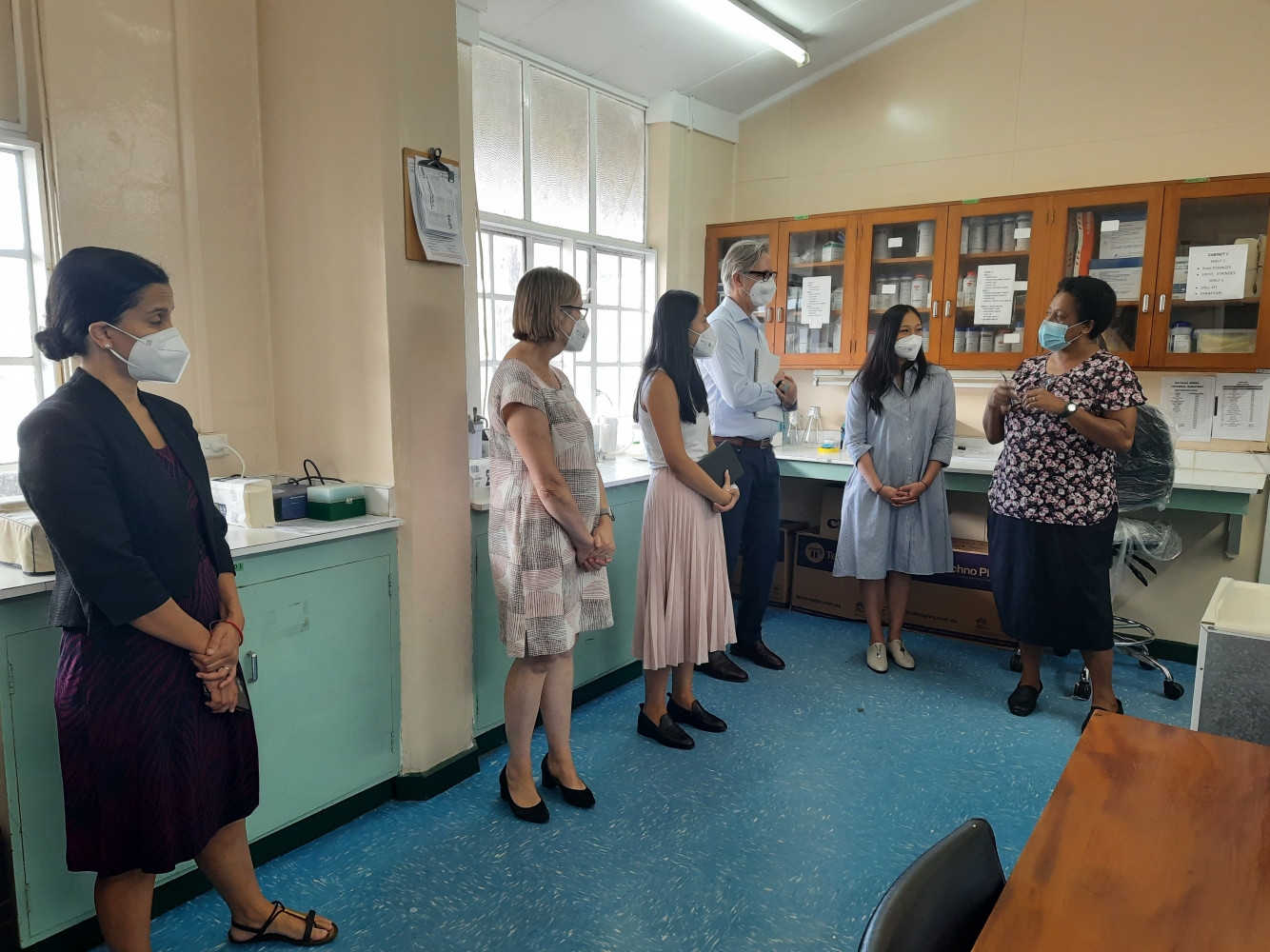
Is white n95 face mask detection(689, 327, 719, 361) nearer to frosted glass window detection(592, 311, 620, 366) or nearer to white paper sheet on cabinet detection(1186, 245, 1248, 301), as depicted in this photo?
frosted glass window detection(592, 311, 620, 366)

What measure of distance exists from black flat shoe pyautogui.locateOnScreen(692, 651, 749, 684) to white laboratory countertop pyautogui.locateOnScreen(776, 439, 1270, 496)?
1.08m

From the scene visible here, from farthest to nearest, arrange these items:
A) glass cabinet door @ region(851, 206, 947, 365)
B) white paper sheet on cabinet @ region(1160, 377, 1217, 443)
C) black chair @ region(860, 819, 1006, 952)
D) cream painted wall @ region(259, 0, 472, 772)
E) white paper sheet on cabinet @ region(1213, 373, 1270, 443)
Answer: glass cabinet door @ region(851, 206, 947, 365) → white paper sheet on cabinet @ region(1160, 377, 1217, 443) → white paper sheet on cabinet @ region(1213, 373, 1270, 443) → cream painted wall @ region(259, 0, 472, 772) → black chair @ region(860, 819, 1006, 952)

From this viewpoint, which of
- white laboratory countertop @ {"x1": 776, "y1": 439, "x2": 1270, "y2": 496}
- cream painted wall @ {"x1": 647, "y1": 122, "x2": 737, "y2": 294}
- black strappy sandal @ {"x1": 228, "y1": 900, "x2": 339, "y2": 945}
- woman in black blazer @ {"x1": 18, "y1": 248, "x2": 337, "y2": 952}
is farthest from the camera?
cream painted wall @ {"x1": 647, "y1": 122, "x2": 737, "y2": 294}

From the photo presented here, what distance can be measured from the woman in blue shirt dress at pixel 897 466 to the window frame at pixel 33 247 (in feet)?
9.00

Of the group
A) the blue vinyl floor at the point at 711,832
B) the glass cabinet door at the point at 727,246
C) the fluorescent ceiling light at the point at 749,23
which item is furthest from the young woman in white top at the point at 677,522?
the glass cabinet door at the point at 727,246

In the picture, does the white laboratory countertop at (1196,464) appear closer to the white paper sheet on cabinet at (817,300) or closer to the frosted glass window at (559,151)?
the white paper sheet on cabinet at (817,300)

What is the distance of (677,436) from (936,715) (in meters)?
1.48

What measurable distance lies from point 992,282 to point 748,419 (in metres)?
1.53

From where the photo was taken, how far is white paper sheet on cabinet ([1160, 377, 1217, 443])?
3.56 meters

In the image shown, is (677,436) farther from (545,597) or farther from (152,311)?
(152,311)

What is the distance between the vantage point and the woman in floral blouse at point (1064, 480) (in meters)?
2.56

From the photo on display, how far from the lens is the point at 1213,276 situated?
10.8 feet

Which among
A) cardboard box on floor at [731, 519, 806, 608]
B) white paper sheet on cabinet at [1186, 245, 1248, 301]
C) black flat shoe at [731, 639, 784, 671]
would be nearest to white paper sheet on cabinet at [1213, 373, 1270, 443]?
white paper sheet on cabinet at [1186, 245, 1248, 301]

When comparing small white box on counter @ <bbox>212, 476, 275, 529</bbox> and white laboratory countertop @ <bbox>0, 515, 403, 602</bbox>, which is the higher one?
small white box on counter @ <bbox>212, 476, 275, 529</bbox>
